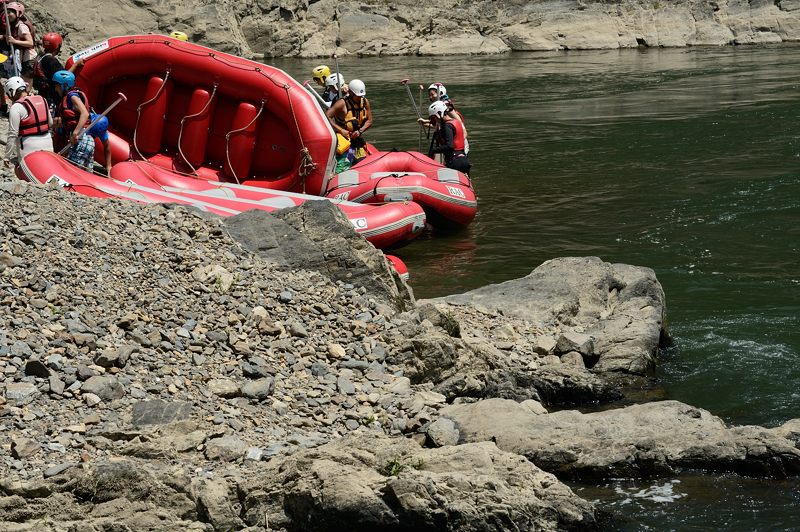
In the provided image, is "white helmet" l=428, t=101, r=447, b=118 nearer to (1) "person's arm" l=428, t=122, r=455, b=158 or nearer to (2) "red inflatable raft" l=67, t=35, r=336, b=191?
(1) "person's arm" l=428, t=122, r=455, b=158

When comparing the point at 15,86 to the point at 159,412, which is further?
the point at 15,86

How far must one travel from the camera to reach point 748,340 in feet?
27.0

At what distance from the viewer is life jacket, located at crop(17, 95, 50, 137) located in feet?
35.6

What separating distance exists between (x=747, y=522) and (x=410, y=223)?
6533 millimetres

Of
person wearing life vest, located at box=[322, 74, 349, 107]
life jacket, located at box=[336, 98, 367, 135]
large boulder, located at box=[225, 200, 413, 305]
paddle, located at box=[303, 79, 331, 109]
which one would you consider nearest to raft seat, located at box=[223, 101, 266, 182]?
paddle, located at box=[303, 79, 331, 109]

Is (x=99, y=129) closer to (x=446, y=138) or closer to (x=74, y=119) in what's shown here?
(x=74, y=119)

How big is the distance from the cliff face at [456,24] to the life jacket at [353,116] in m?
18.5

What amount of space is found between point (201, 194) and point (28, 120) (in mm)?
1859

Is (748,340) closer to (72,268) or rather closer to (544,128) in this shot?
(72,268)

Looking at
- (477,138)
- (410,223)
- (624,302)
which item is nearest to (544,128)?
(477,138)

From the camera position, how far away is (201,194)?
1103 cm

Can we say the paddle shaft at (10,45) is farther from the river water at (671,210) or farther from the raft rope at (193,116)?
the river water at (671,210)

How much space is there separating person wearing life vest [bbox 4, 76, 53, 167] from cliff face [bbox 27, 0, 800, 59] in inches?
768

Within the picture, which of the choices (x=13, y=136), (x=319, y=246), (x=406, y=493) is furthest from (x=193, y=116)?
(x=406, y=493)
